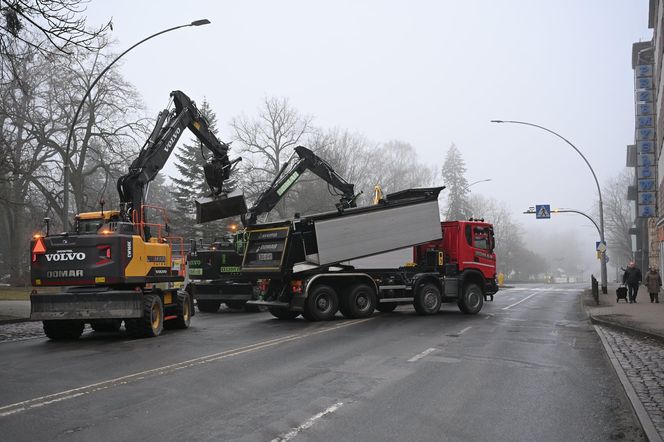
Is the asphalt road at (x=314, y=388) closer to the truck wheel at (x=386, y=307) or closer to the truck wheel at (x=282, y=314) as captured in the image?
the truck wheel at (x=282, y=314)

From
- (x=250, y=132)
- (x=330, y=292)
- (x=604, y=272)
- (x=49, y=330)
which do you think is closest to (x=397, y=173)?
(x=250, y=132)

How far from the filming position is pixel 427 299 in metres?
19.5

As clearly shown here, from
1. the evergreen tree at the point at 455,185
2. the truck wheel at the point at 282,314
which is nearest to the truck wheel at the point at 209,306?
Answer: the truck wheel at the point at 282,314

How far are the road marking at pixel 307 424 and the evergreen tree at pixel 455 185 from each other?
75146mm

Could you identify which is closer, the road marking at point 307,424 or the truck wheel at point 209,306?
the road marking at point 307,424

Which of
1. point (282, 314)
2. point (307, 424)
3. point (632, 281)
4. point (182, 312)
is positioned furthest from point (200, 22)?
point (632, 281)

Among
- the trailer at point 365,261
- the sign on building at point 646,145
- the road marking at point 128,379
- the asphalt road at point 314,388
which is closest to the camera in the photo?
the asphalt road at point 314,388

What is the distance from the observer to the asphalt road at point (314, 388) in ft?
20.2

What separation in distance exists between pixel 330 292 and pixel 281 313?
7.03 ft

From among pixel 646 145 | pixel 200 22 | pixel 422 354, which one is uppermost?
pixel 646 145

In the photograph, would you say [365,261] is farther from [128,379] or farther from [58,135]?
[58,135]

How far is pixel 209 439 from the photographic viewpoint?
18.9 ft

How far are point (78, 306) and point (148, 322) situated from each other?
1.56 metres

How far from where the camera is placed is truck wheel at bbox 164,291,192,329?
52.1 feet
